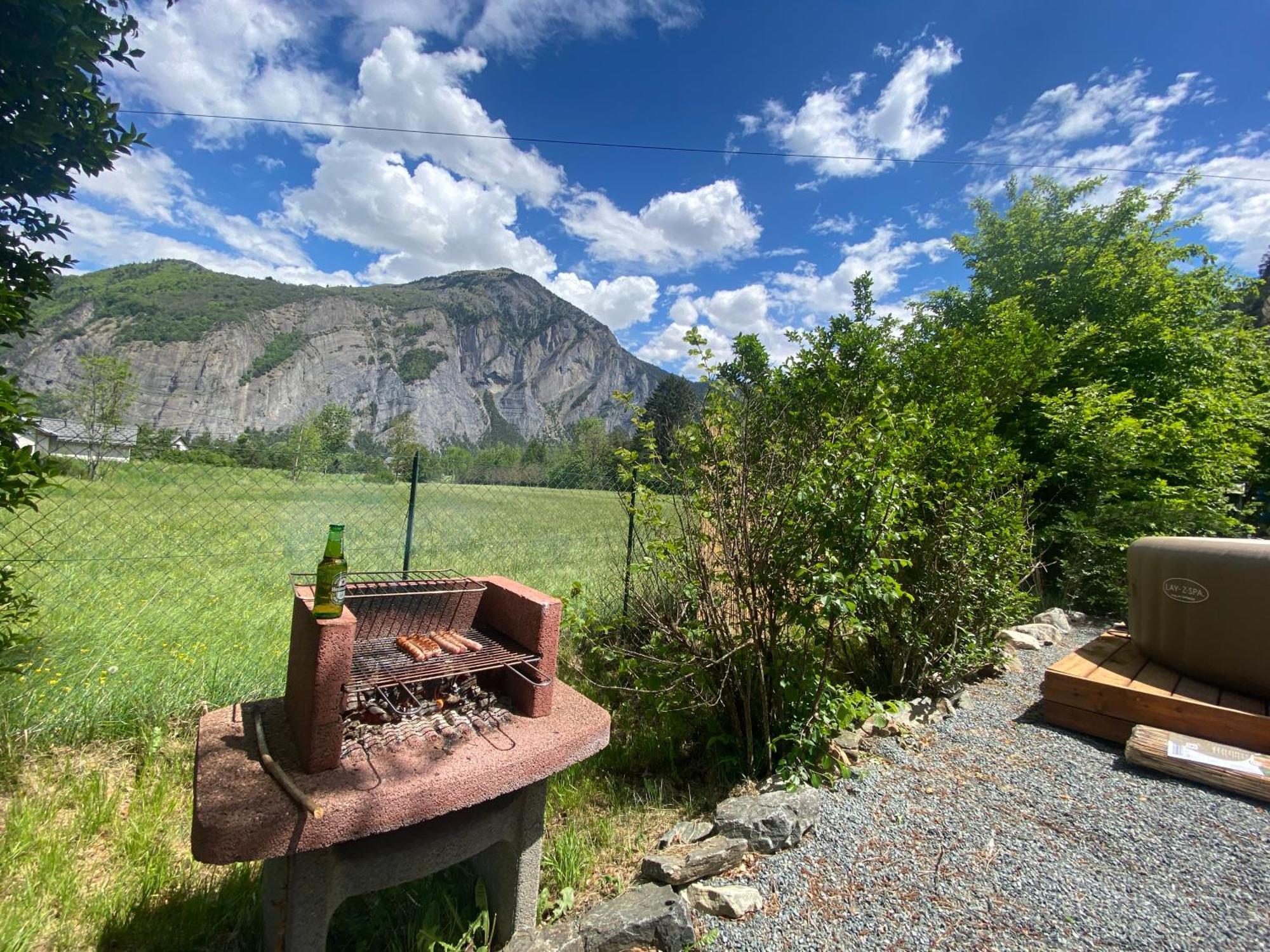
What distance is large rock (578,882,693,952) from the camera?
1648mm

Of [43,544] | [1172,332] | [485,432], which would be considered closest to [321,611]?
[43,544]

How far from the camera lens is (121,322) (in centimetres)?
6562

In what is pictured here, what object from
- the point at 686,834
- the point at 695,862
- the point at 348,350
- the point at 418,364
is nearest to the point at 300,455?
the point at 686,834

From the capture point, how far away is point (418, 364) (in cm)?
10431

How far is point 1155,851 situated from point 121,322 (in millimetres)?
93701

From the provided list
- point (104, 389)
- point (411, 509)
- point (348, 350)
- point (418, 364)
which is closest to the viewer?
point (411, 509)

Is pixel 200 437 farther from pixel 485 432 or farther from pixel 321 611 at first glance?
pixel 485 432

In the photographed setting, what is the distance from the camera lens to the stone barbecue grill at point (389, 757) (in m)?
1.31

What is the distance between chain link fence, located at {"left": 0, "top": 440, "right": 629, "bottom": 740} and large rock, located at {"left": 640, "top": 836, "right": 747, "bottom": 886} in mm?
1873

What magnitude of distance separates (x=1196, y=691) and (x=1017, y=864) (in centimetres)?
195

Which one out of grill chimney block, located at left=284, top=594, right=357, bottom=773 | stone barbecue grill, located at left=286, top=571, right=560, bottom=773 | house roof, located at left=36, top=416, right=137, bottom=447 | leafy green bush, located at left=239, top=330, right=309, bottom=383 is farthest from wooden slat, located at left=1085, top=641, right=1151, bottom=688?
leafy green bush, located at left=239, top=330, right=309, bottom=383

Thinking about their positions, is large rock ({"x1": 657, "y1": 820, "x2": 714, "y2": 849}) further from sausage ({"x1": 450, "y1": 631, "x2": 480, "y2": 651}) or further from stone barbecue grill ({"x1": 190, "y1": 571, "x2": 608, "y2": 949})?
sausage ({"x1": 450, "y1": 631, "x2": 480, "y2": 651})

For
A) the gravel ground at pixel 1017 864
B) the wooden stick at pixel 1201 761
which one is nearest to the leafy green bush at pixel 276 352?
the gravel ground at pixel 1017 864

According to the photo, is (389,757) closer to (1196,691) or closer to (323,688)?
(323,688)
